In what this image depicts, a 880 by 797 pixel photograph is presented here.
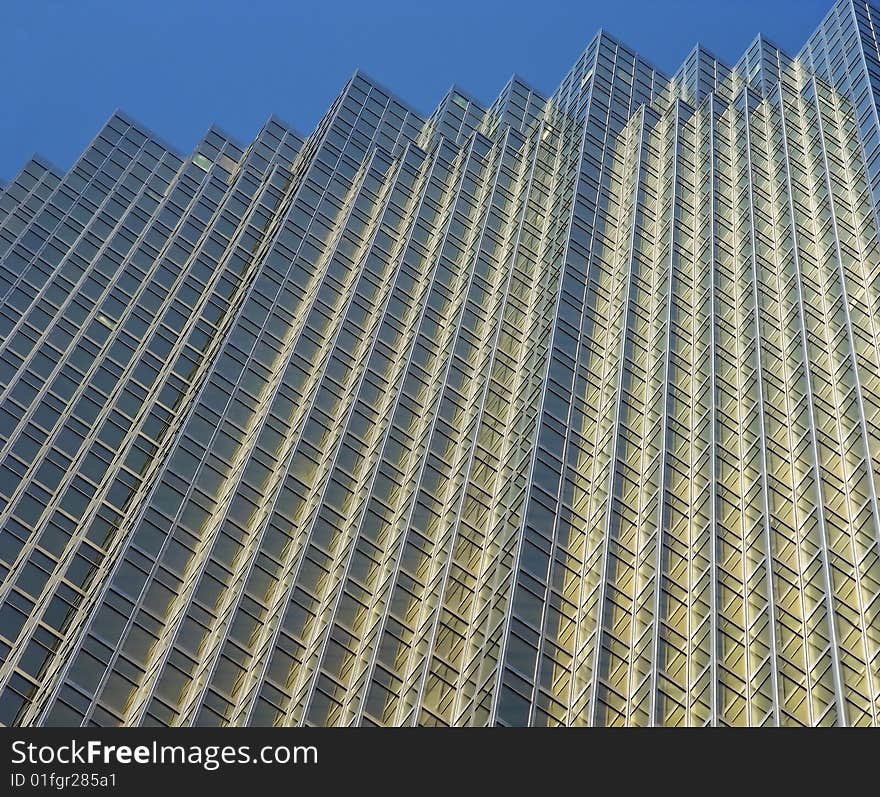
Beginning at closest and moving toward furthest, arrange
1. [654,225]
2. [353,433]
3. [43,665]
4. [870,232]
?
[43,665], [353,433], [870,232], [654,225]

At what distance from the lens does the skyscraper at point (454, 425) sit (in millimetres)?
61156

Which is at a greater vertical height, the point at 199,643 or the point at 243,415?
the point at 243,415

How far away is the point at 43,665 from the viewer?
201 ft

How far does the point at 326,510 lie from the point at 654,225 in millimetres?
40434

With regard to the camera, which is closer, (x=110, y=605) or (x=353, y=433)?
(x=110, y=605)

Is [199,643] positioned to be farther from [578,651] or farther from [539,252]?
[539,252]

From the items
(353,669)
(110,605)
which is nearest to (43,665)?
(110,605)

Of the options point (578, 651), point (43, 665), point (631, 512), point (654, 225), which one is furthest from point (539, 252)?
point (43, 665)

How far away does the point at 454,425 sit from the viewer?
77.4m

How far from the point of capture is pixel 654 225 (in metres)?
99.1

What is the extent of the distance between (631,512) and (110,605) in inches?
1053

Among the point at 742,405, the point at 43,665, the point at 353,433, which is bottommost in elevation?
the point at 43,665

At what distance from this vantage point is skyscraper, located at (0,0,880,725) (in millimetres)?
61156

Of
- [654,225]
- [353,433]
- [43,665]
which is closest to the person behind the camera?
[43,665]
